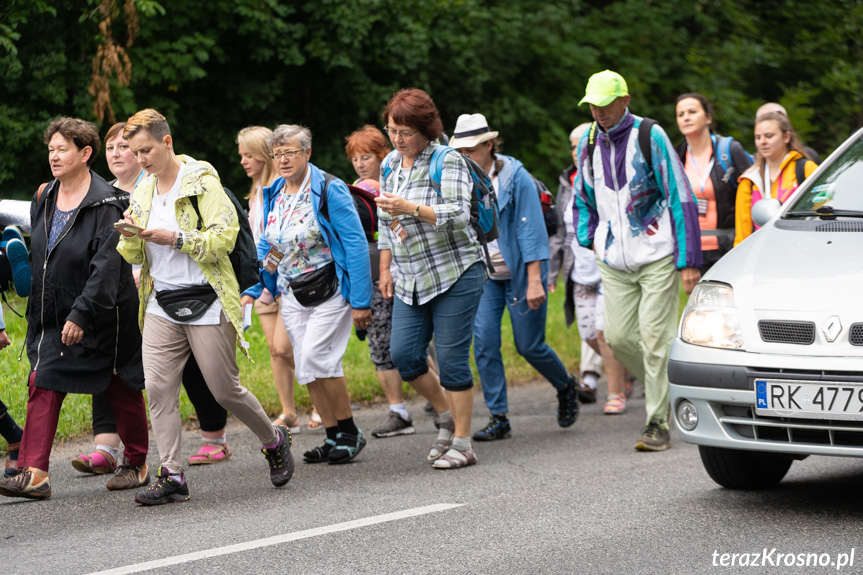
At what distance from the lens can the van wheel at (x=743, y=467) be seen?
5.51m

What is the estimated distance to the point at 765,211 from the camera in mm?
5691

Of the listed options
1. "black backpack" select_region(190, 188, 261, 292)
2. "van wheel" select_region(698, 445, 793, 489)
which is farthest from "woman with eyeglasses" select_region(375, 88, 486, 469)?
"van wheel" select_region(698, 445, 793, 489)

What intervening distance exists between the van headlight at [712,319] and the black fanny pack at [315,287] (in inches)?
86.4

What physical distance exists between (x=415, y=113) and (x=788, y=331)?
2.42 m

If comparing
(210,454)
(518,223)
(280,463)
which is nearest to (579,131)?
(518,223)

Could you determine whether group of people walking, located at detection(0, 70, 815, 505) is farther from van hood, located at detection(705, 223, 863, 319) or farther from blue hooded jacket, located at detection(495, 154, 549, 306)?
van hood, located at detection(705, 223, 863, 319)

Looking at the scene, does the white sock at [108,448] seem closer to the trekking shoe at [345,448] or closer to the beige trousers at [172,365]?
the beige trousers at [172,365]

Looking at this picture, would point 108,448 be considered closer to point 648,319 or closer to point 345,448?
point 345,448

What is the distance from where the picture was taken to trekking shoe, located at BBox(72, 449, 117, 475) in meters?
6.43

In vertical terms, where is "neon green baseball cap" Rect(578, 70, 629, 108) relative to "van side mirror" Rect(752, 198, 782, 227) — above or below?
above

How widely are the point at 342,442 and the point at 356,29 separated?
1050cm

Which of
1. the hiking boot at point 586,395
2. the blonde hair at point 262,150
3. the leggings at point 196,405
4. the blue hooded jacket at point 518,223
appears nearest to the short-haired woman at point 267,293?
the blonde hair at point 262,150

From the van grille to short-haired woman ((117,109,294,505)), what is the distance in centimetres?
250

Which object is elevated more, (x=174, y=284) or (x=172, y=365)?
(x=174, y=284)
